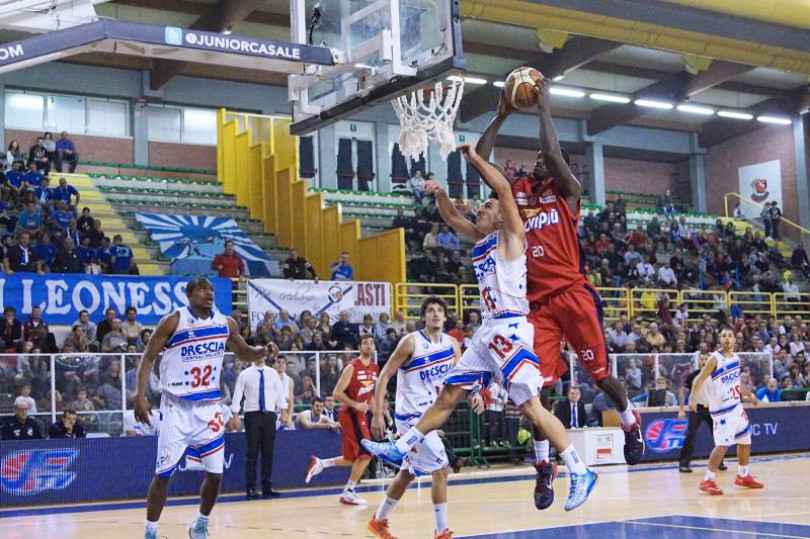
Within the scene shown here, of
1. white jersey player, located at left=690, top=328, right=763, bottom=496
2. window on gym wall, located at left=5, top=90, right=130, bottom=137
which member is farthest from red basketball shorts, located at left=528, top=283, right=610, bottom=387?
window on gym wall, located at left=5, top=90, right=130, bottom=137

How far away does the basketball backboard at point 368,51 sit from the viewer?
41.6 feet

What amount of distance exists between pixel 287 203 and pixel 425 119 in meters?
12.8

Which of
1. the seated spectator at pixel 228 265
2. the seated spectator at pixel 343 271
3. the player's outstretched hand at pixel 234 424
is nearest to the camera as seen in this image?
the player's outstretched hand at pixel 234 424

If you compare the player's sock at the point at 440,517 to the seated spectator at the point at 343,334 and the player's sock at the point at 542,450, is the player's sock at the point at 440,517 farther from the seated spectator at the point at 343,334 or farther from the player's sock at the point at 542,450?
the seated spectator at the point at 343,334

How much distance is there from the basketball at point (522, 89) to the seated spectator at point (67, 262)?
15317 millimetres

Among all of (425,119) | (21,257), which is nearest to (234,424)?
(425,119)

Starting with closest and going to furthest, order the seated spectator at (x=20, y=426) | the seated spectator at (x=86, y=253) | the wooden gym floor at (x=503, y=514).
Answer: the wooden gym floor at (x=503, y=514) → the seated spectator at (x=20, y=426) → the seated spectator at (x=86, y=253)

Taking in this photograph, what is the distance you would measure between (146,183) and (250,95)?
5.62 metres

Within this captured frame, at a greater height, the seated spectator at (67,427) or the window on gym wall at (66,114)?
the window on gym wall at (66,114)

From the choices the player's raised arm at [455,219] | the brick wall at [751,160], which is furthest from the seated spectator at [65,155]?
the brick wall at [751,160]

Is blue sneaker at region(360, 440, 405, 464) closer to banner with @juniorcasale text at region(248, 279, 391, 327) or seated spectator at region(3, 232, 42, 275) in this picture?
banner with @juniorcasale text at region(248, 279, 391, 327)

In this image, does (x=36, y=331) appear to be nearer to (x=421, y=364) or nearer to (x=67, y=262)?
(x=67, y=262)

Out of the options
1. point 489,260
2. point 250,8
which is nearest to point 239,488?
point 489,260

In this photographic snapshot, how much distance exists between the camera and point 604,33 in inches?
1001
